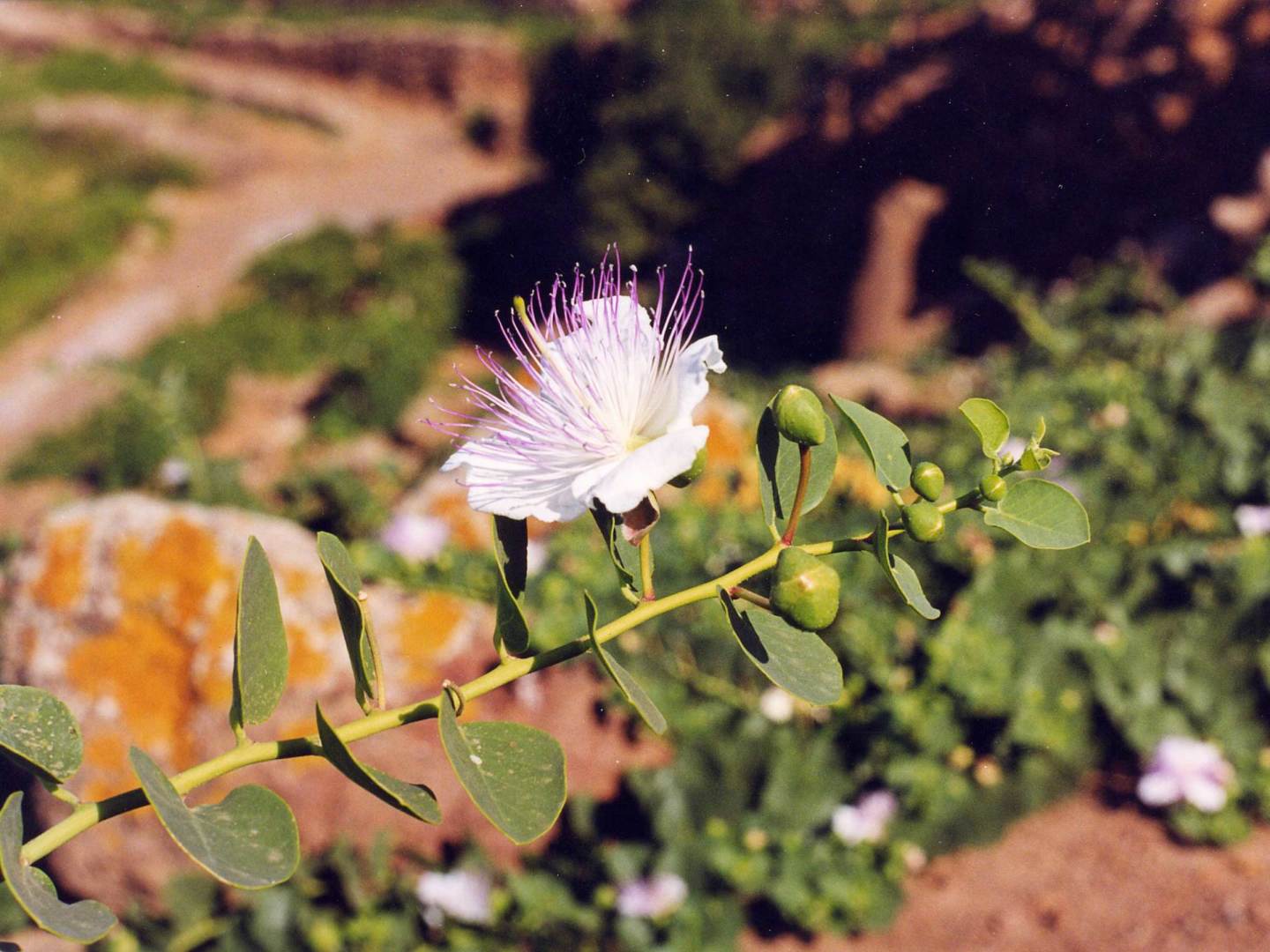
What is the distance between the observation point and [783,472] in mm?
896

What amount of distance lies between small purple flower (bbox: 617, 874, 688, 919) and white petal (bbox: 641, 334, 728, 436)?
145 centimetres

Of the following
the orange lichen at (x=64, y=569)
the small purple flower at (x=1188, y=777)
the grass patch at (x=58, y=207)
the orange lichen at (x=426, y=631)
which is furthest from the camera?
the grass patch at (x=58, y=207)

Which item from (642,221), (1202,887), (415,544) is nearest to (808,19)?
(642,221)

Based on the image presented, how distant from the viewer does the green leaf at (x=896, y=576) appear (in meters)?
0.75

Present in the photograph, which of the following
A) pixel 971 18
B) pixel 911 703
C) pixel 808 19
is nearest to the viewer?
pixel 911 703

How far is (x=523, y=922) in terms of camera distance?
207cm

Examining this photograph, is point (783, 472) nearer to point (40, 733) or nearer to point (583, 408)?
point (583, 408)

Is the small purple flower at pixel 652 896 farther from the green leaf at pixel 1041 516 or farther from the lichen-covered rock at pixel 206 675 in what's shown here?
the green leaf at pixel 1041 516

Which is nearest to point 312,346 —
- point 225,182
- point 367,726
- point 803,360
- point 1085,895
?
point 803,360

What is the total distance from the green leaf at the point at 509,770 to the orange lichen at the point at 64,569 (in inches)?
88.4

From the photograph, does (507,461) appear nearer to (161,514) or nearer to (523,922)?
(523,922)

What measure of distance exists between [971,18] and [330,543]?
5.80 meters

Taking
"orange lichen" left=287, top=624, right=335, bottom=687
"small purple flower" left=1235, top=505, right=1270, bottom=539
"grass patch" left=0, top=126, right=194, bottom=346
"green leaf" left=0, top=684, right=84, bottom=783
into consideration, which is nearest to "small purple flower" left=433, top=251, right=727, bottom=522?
"green leaf" left=0, top=684, right=84, bottom=783

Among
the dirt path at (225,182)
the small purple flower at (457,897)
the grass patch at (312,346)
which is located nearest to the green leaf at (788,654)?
the small purple flower at (457,897)
